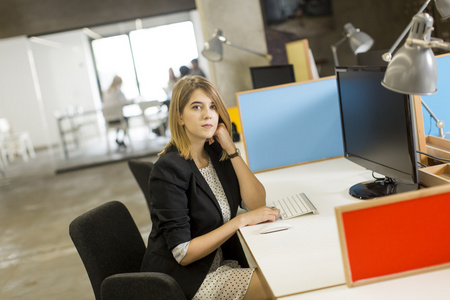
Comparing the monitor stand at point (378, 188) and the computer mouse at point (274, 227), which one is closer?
the computer mouse at point (274, 227)

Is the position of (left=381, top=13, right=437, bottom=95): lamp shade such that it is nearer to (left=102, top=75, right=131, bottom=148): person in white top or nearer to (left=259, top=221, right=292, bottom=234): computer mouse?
(left=259, top=221, right=292, bottom=234): computer mouse

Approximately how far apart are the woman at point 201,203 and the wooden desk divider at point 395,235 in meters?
0.59

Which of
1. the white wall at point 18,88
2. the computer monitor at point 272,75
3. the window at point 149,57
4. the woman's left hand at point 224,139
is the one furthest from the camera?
the white wall at point 18,88

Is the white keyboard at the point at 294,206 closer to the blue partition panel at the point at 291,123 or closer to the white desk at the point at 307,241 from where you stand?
the white desk at the point at 307,241

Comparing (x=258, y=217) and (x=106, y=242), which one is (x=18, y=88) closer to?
(x=106, y=242)

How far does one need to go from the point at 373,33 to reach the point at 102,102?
4602 mm

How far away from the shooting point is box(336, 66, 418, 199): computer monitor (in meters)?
1.62

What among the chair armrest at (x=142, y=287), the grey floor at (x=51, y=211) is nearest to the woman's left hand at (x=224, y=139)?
the chair armrest at (x=142, y=287)

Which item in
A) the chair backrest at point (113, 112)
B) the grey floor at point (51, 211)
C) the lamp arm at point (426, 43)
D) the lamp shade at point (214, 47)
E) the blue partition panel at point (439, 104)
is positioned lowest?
the grey floor at point (51, 211)

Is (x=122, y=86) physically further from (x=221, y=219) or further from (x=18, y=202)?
(x=221, y=219)

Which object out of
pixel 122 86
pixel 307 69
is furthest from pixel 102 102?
pixel 307 69

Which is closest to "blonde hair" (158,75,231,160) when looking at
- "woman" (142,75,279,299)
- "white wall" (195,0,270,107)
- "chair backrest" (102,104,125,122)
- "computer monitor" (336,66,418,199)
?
"woman" (142,75,279,299)

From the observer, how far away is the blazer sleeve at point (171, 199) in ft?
5.58

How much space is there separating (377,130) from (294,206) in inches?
16.6
